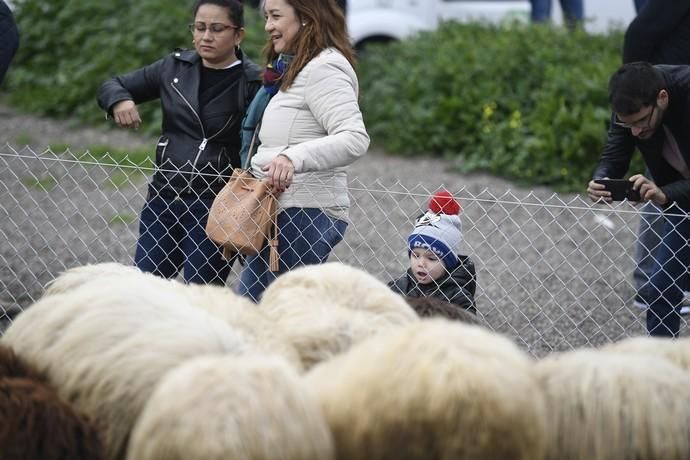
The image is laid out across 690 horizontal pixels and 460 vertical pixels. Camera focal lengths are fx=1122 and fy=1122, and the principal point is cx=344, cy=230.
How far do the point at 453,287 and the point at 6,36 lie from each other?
112 inches

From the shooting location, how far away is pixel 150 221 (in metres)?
5.01

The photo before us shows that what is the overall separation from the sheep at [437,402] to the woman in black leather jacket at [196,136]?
7.30 ft

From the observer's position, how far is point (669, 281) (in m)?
5.14

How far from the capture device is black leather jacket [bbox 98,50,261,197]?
4.94 meters

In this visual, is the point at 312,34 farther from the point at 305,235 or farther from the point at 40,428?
the point at 40,428

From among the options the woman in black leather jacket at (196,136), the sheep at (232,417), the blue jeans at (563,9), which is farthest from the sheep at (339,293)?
the blue jeans at (563,9)

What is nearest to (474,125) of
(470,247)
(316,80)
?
(470,247)

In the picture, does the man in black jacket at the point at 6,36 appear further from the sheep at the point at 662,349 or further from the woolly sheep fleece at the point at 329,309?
the sheep at the point at 662,349

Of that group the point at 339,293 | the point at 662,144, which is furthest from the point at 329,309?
the point at 662,144

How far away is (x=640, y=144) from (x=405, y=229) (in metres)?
3.13

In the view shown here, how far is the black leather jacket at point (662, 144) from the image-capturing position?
4809mm

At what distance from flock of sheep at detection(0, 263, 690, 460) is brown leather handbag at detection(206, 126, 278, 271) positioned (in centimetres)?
115

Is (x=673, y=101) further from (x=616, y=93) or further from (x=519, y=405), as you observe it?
(x=519, y=405)

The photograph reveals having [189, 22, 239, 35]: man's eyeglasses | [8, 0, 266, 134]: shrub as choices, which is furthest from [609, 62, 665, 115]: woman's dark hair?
[8, 0, 266, 134]: shrub
